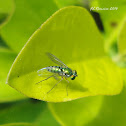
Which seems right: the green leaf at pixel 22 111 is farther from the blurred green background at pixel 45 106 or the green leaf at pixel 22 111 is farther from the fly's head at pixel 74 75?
the fly's head at pixel 74 75

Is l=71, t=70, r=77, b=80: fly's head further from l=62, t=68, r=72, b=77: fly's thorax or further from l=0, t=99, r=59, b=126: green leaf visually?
l=0, t=99, r=59, b=126: green leaf

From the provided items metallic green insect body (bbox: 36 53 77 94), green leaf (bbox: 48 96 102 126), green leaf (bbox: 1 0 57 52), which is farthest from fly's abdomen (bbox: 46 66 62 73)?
green leaf (bbox: 1 0 57 52)

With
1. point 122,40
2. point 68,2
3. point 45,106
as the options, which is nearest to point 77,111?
point 45,106

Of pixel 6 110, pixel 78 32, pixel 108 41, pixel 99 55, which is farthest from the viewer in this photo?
pixel 108 41

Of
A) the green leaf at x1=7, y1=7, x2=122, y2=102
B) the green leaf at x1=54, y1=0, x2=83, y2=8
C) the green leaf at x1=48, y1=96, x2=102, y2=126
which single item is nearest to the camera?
the green leaf at x1=7, y1=7, x2=122, y2=102

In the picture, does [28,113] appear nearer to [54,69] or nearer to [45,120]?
[45,120]

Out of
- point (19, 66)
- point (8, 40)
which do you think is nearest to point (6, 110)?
point (8, 40)

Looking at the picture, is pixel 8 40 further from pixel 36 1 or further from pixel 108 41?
pixel 108 41
